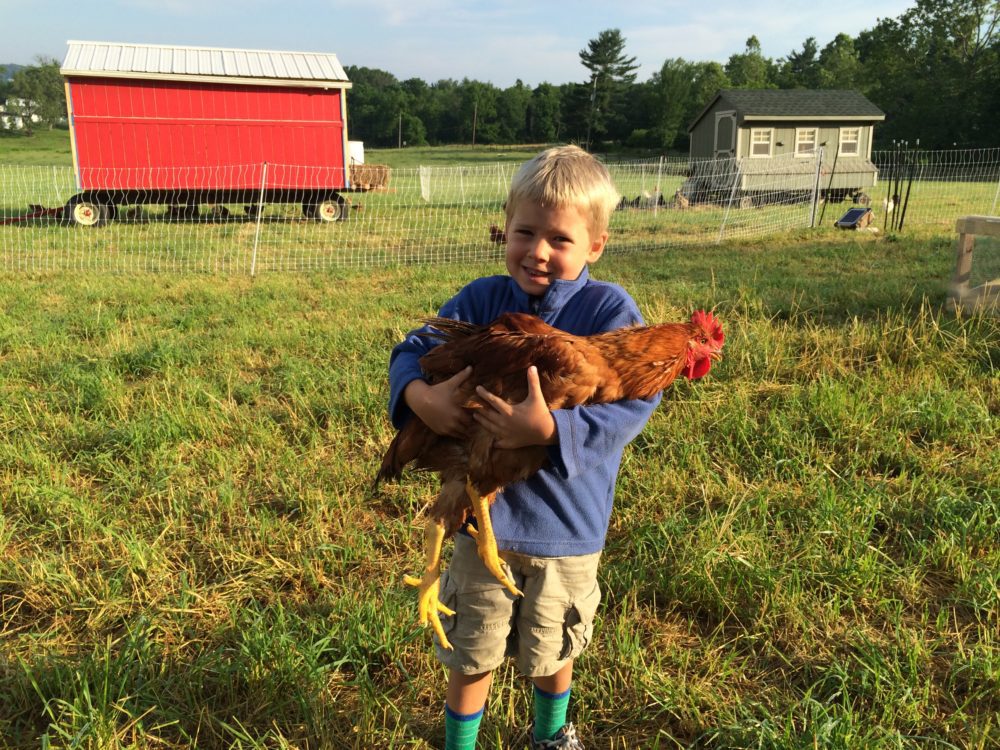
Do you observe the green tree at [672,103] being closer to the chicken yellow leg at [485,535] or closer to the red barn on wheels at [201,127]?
the red barn on wheels at [201,127]

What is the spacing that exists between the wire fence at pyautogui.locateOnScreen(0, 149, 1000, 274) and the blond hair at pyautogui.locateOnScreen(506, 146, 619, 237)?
837cm

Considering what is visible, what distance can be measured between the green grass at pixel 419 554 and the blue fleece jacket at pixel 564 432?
0.73 metres

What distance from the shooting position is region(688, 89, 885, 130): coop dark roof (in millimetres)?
26719

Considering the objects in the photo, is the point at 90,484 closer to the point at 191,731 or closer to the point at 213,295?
the point at 191,731

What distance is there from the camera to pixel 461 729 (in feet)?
6.15

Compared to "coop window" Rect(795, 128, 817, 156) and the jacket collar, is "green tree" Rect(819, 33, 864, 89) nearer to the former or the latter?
"coop window" Rect(795, 128, 817, 156)

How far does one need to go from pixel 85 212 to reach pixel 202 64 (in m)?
4.75

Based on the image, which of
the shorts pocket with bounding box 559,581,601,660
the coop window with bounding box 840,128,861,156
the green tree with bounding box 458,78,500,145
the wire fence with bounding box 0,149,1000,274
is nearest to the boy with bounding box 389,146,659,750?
the shorts pocket with bounding box 559,581,601,660

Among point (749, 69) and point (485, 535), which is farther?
point (749, 69)

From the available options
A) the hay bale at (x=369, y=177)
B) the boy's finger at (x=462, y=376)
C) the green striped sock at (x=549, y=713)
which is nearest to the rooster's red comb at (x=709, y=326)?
the boy's finger at (x=462, y=376)

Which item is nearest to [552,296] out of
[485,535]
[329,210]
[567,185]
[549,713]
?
[567,185]

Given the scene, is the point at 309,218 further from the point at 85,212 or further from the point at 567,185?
the point at 567,185

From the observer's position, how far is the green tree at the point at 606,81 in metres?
63.3

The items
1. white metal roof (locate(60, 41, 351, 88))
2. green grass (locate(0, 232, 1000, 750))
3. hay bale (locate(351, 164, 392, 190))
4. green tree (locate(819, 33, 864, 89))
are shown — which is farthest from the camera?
green tree (locate(819, 33, 864, 89))
